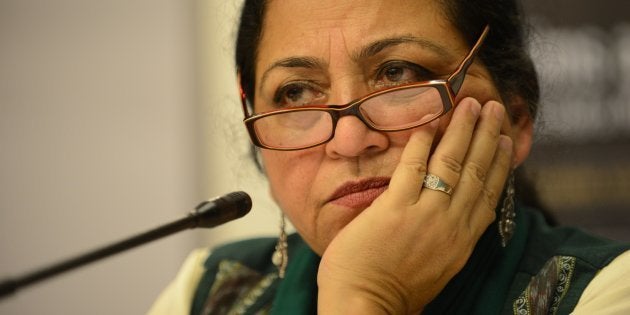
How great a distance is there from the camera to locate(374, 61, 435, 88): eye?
1.45 metres

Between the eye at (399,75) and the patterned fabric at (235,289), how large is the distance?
2.34 feet

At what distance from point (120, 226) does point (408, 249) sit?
81.4 inches

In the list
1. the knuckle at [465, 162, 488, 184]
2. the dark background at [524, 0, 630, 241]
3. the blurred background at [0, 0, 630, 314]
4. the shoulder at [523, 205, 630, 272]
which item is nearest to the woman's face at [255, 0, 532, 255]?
the knuckle at [465, 162, 488, 184]

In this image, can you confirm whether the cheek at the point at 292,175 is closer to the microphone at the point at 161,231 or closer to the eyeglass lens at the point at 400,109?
the eyeglass lens at the point at 400,109

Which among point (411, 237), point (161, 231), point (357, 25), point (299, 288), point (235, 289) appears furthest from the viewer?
point (235, 289)

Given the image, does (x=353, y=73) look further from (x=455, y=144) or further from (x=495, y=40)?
(x=495, y=40)

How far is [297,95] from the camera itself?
5.20 feet

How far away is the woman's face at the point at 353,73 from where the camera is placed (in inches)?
55.6

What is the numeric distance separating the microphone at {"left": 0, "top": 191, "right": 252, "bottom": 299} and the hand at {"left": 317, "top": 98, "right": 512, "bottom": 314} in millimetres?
249

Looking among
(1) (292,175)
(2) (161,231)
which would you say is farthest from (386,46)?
(2) (161,231)

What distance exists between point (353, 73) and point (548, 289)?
0.58 meters

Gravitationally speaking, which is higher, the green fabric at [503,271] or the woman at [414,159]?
the woman at [414,159]

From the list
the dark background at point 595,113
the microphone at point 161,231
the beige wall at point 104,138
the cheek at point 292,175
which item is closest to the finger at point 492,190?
the cheek at point 292,175

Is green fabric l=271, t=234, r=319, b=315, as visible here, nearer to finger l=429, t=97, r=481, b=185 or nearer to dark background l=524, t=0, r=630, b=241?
finger l=429, t=97, r=481, b=185
